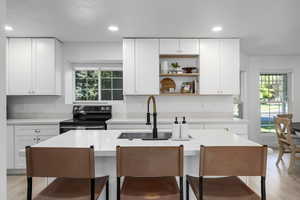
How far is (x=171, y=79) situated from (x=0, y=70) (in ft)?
11.6

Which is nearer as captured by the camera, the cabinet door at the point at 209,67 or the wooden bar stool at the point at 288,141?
the wooden bar stool at the point at 288,141


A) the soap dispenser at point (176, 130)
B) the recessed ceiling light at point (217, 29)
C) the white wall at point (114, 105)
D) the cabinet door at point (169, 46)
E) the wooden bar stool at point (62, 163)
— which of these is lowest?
the wooden bar stool at point (62, 163)

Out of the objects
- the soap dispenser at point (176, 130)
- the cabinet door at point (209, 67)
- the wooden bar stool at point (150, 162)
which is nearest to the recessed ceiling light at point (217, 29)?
the cabinet door at point (209, 67)

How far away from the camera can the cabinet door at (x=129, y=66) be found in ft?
12.8

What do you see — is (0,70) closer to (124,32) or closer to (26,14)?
(26,14)

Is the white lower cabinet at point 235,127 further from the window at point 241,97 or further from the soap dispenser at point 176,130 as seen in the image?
the soap dispenser at point 176,130

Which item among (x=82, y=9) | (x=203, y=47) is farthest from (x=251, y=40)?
(x=82, y=9)

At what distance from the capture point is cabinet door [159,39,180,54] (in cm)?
391

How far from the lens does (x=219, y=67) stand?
3.93 metres

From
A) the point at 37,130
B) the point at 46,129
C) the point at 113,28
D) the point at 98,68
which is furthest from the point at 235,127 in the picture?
the point at 37,130

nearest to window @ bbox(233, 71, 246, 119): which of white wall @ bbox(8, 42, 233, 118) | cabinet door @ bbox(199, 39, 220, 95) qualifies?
white wall @ bbox(8, 42, 233, 118)

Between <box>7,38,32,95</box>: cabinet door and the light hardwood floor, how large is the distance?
1532 millimetres

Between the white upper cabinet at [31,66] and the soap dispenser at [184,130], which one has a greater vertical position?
the white upper cabinet at [31,66]

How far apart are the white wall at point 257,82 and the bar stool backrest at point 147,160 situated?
14.9ft
